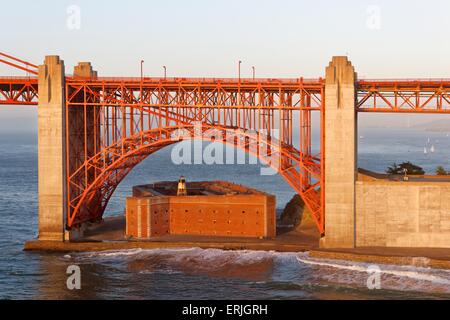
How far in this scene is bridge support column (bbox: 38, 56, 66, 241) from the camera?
7156 cm

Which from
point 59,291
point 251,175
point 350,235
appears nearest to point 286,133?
point 350,235

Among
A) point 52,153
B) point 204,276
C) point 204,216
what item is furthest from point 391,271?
point 52,153

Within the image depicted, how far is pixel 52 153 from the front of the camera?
72.2 m

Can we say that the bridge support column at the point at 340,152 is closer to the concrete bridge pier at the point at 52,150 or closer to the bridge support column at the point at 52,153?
the concrete bridge pier at the point at 52,150

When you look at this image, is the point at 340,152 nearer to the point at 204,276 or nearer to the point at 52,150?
the point at 204,276

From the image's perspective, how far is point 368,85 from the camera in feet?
221

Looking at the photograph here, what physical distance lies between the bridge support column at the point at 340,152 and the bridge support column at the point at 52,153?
70.2 ft

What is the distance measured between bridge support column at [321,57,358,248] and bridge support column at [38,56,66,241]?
70.2 feet

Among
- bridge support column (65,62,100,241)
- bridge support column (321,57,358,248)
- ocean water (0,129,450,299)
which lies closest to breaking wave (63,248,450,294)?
ocean water (0,129,450,299)

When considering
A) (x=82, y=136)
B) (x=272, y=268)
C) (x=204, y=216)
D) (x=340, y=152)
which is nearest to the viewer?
(x=272, y=268)

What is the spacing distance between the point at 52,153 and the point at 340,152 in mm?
23273
